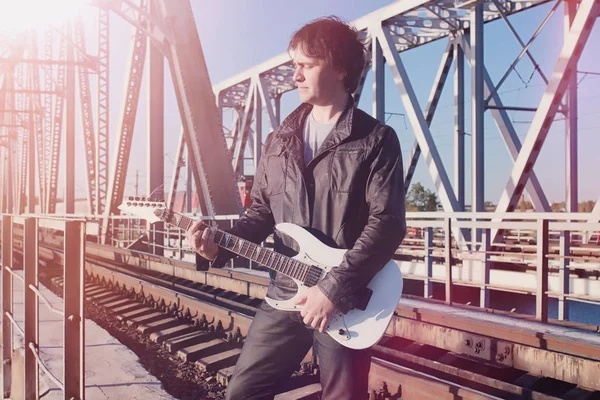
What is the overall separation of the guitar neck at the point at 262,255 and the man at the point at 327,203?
37mm

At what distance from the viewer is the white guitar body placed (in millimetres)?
1811

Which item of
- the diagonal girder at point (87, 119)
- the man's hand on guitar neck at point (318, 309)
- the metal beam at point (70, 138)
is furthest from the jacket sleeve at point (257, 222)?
the metal beam at point (70, 138)

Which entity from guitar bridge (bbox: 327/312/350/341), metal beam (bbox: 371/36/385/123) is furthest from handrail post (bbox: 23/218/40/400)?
metal beam (bbox: 371/36/385/123)

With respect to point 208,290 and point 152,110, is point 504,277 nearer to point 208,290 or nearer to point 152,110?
point 208,290

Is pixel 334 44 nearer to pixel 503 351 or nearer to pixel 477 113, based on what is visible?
pixel 503 351

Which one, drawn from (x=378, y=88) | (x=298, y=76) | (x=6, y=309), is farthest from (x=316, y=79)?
(x=378, y=88)

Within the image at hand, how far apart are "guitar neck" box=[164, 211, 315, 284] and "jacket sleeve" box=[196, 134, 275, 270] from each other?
0.04 meters

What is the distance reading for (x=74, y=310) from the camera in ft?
8.27

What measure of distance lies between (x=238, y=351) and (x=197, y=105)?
15.9 ft

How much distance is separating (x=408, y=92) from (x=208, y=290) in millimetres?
7630

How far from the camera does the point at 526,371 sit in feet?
12.1

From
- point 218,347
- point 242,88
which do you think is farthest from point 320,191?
point 242,88

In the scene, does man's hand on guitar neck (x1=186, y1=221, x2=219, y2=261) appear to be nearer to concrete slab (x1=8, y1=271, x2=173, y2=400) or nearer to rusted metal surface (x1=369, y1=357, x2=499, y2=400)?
rusted metal surface (x1=369, y1=357, x2=499, y2=400)

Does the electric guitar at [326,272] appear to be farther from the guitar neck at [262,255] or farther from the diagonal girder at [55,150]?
the diagonal girder at [55,150]
